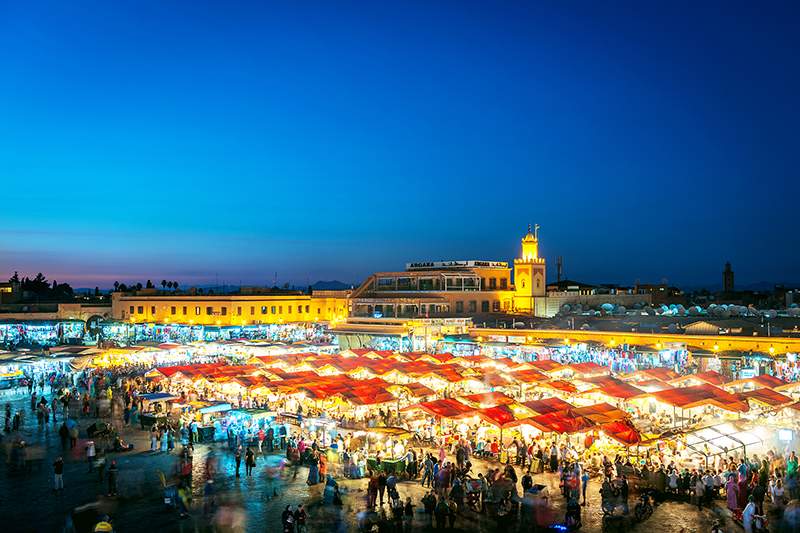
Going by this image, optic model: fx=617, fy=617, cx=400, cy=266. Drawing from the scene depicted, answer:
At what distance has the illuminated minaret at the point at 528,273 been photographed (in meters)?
53.4

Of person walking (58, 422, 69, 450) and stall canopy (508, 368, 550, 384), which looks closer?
person walking (58, 422, 69, 450)

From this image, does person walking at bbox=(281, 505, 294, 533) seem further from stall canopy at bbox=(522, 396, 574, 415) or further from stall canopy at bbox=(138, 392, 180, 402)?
stall canopy at bbox=(138, 392, 180, 402)

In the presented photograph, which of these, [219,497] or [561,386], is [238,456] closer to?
[219,497]

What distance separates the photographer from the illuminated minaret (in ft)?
175

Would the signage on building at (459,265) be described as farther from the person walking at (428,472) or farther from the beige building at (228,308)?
the person walking at (428,472)

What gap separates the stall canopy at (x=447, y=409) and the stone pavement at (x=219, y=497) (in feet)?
4.78

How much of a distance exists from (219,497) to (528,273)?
42748mm

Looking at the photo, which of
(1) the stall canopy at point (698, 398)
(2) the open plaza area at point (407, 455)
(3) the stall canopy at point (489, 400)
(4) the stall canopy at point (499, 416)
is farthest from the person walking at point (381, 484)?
(1) the stall canopy at point (698, 398)

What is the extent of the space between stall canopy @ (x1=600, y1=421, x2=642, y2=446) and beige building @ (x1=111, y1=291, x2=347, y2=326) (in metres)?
41.6

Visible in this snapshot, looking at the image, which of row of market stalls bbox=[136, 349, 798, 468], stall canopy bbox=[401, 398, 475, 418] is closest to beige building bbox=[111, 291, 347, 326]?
row of market stalls bbox=[136, 349, 798, 468]

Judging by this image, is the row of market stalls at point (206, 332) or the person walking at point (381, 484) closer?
the person walking at point (381, 484)

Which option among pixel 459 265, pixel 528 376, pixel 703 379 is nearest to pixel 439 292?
pixel 459 265

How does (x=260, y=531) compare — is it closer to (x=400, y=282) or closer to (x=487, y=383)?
(x=487, y=383)

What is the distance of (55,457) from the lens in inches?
695
